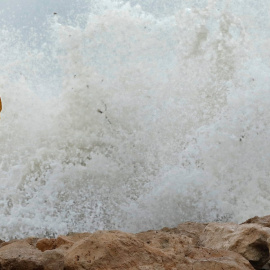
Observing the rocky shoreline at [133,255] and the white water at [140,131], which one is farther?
the white water at [140,131]

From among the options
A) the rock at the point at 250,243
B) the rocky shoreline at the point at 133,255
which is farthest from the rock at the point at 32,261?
the rock at the point at 250,243

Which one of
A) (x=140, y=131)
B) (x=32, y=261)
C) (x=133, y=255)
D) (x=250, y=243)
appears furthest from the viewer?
(x=140, y=131)

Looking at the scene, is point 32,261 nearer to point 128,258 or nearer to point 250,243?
point 128,258

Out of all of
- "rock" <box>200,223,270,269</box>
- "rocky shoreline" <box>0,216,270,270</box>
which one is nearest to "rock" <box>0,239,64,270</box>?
"rocky shoreline" <box>0,216,270,270</box>

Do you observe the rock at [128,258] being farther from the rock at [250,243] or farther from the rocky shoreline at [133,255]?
the rock at [250,243]

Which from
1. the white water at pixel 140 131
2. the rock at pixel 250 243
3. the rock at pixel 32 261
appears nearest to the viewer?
the rock at pixel 32 261

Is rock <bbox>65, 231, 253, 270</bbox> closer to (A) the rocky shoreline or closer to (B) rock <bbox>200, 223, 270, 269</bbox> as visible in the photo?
(A) the rocky shoreline

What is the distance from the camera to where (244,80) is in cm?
497

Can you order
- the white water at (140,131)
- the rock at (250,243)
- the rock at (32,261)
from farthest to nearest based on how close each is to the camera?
the white water at (140,131) < the rock at (250,243) < the rock at (32,261)

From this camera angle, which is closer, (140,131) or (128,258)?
(128,258)

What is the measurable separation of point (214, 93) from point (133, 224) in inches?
80.6

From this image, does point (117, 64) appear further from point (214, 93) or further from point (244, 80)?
point (244, 80)

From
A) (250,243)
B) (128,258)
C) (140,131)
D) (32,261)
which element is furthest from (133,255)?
(140,131)

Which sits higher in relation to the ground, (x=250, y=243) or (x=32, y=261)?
(x=250, y=243)
